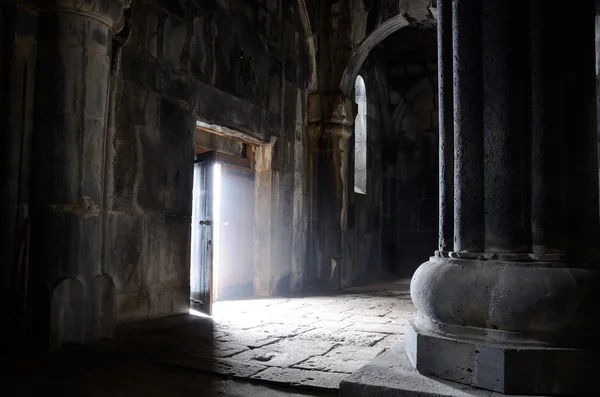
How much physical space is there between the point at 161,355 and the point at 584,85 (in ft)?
8.89

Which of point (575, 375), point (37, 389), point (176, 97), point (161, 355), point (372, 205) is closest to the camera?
point (575, 375)

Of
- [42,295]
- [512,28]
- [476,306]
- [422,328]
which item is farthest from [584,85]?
[42,295]

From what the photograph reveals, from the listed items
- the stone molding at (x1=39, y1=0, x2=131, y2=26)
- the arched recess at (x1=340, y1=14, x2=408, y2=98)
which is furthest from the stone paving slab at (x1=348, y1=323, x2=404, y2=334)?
the arched recess at (x1=340, y1=14, x2=408, y2=98)

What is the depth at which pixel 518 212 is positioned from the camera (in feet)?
7.12

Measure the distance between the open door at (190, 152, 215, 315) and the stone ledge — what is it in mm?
3364

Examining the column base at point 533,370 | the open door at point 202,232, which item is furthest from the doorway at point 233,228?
the column base at point 533,370

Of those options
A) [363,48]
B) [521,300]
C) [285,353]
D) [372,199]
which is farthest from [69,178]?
[372,199]

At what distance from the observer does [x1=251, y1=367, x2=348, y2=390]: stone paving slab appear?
2.79 meters

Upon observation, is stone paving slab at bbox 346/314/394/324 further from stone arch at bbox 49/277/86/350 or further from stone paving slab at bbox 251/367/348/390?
stone arch at bbox 49/277/86/350

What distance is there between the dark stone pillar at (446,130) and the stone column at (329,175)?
548cm

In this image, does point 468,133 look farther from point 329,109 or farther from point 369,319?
point 329,109

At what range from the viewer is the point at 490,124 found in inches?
87.7

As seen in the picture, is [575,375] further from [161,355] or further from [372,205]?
[372,205]

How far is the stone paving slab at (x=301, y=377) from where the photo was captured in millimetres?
2795
